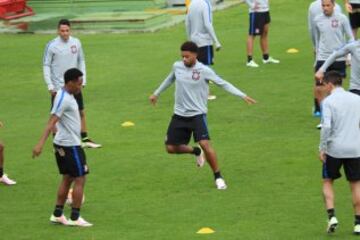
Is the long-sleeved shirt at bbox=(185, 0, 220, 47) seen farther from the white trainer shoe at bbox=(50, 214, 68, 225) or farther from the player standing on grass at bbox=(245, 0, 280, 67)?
the white trainer shoe at bbox=(50, 214, 68, 225)

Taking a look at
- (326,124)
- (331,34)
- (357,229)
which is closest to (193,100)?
(326,124)

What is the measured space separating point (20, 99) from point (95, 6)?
10.6 meters

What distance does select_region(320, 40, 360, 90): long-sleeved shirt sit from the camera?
14797 millimetres

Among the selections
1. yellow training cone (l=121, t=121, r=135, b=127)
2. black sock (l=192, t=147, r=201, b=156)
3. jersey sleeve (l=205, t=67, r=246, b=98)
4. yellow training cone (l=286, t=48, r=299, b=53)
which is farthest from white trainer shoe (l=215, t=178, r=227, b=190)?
yellow training cone (l=286, t=48, r=299, b=53)

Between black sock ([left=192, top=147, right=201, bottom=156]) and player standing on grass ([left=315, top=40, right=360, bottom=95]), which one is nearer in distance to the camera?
player standing on grass ([left=315, top=40, right=360, bottom=95])

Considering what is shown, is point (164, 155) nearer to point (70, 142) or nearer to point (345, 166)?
point (70, 142)

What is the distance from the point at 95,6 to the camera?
1256 inches

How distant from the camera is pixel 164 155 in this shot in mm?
16812

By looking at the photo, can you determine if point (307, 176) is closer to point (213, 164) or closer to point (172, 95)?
point (213, 164)

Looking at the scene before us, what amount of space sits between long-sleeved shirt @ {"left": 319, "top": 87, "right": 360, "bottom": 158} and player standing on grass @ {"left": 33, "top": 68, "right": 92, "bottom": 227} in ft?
10.0

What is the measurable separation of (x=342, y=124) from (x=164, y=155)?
5.31 metres

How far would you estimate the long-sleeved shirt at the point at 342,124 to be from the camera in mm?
11945

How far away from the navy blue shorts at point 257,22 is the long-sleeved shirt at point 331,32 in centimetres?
555

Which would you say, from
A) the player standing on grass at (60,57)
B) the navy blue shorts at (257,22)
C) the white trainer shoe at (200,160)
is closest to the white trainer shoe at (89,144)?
the player standing on grass at (60,57)
